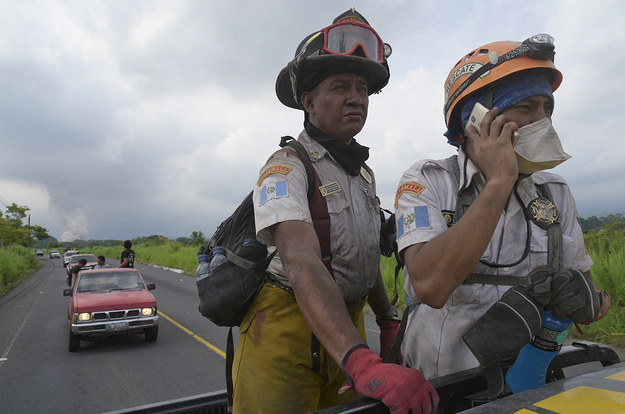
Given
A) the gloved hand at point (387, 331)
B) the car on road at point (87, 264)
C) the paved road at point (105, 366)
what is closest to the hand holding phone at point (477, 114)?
the gloved hand at point (387, 331)

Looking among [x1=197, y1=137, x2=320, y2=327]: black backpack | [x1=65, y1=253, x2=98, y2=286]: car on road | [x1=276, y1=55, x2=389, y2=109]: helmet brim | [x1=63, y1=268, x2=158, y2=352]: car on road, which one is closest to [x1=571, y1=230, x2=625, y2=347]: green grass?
[x1=276, y1=55, x2=389, y2=109]: helmet brim

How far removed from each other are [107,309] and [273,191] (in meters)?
7.41

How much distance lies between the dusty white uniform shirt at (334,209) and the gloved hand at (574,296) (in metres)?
0.71

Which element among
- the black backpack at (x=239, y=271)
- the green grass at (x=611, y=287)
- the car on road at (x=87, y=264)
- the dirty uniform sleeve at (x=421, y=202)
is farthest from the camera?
the car on road at (x=87, y=264)

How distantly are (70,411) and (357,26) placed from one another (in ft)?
16.6

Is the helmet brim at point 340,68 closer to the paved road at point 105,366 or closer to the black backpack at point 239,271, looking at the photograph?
the black backpack at point 239,271

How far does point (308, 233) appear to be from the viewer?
4.65 feet

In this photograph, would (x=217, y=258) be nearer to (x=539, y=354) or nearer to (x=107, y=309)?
(x=539, y=354)

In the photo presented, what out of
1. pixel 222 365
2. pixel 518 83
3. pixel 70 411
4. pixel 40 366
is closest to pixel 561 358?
pixel 518 83

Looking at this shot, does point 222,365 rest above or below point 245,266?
below

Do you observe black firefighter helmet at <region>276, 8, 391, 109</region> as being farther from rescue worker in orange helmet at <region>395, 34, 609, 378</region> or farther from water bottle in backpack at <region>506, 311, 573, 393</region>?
water bottle in backpack at <region>506, 311, 573, 393</region>

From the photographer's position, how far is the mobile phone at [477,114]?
1.32 metres

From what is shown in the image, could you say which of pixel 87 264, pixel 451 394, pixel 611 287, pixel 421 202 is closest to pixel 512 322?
pixel 451 394

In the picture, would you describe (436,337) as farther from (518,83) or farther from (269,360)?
(518,83)
